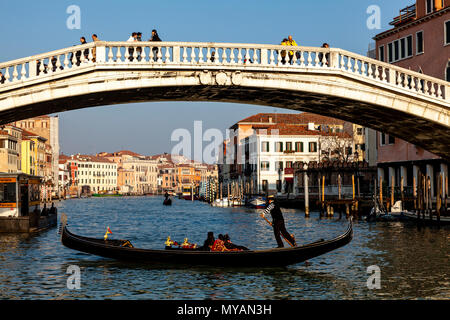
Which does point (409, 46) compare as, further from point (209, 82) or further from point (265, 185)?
point (265, 185)

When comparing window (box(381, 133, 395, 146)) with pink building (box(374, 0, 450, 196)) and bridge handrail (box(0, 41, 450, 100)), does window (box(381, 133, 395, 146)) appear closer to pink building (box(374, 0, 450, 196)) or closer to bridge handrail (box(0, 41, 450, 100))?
pink building (box(374, 0, 450, 196))

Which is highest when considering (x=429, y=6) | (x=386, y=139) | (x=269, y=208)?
(x=429, y=6)

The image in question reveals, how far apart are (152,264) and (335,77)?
17.1ft

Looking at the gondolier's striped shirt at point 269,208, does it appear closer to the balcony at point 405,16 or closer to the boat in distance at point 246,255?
the boat in distance at point 246,255

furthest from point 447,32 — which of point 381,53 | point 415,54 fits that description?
point 381,53

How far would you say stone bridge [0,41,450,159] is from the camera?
12508 mm

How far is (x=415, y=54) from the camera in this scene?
83.0 feet

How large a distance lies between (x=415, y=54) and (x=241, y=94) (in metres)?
12.9

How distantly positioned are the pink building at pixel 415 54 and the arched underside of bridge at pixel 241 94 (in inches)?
336

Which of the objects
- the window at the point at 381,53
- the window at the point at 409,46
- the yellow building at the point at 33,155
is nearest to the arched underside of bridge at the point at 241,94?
the window at the point at 409,46

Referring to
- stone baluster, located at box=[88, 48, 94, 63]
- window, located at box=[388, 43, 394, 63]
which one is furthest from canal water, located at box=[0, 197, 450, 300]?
window, located at box=[388, 43, 394, 63]

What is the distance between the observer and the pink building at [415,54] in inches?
933

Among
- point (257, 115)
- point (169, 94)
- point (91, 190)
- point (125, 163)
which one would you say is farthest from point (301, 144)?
point (125, 163)

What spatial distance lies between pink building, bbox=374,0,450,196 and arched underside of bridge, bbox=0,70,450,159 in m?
8.54
